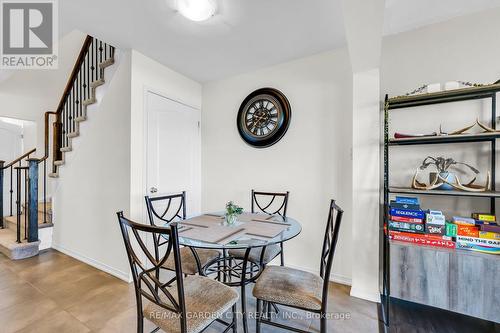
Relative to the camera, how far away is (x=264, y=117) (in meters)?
2.87

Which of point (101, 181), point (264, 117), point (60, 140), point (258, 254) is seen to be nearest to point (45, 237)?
point (60, 140)

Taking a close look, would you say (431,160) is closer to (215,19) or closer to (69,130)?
(215,19)

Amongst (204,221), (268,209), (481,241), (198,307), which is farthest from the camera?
(268,209)

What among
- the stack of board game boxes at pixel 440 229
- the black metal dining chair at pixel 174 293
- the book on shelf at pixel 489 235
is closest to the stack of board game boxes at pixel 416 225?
the stack of board game boxes at pixel 440 229

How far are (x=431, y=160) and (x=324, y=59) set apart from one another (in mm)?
1463

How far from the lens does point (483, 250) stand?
159 cm

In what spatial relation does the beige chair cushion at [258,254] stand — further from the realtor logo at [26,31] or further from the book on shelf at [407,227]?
the realtor logo at [26,31]

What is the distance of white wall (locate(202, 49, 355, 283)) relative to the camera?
2.43 meters

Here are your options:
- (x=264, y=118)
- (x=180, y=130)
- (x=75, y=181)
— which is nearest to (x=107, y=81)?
(x=180, y=130)

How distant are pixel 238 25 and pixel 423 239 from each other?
2358 millimetres

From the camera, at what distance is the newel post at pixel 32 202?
305cm

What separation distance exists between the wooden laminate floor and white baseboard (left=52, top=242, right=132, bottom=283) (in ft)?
0.16

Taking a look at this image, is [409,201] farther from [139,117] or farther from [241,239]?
[139,117]

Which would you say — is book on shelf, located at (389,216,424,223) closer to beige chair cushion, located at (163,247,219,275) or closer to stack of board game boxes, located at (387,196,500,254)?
stack of board game boxes, located at (387,196,500,254)
